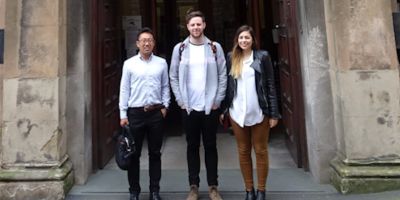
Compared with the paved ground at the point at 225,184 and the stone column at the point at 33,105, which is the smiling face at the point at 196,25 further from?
the paved ground at the point at 225,184

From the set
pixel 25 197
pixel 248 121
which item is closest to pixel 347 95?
pixel 248 121

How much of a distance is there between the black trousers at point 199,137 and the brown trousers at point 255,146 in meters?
0.25

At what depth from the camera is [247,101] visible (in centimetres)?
459

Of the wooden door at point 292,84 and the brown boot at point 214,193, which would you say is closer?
the brown boot at point 214,193

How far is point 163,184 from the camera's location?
5.66 m

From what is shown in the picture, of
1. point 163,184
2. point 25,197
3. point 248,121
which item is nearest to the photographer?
point 248,121

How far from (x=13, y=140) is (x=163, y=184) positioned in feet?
6.25

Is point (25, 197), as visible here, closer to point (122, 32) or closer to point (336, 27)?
point (122, 32)

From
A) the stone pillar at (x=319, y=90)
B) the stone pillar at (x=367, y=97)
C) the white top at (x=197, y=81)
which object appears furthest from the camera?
the stone pillar at (x=319, y=90)

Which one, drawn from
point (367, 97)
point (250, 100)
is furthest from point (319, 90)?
point (250, 100)

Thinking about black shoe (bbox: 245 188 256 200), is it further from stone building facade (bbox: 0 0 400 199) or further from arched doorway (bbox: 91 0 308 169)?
arched doorway (bbox: 91 0 308 169)

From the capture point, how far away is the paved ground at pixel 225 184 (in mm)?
5152

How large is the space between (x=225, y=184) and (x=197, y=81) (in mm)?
1632

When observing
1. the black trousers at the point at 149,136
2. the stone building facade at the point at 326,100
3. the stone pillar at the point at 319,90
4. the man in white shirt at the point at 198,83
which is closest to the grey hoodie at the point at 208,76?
the man in white shirt at the point at 198,83
